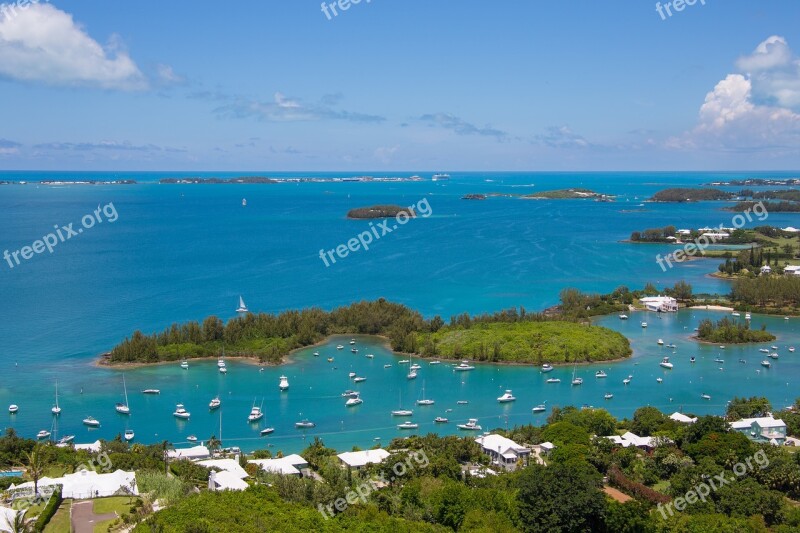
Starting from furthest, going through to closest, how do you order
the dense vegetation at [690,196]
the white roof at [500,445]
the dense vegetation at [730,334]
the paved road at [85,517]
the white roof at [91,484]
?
1. the dense vegetation at [690,196]
2. the dense vegetation at [730,334]
3. the white roof at [500,445]
4. the white roof at [91,484]
5. the paved road at [85,517]

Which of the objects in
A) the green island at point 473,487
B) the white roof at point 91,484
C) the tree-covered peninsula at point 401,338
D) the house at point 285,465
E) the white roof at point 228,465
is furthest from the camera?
the tree-covered peninsula at point 401,338

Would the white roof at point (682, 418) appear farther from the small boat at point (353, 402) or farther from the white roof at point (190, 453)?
the white roof at point (190, 453)

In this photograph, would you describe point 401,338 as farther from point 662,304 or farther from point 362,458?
point 662,304

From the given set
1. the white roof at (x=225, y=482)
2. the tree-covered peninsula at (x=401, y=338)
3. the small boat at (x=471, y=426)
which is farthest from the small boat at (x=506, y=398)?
the white roof at (x=225, y=482)

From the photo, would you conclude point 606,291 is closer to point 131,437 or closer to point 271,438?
point 271,438

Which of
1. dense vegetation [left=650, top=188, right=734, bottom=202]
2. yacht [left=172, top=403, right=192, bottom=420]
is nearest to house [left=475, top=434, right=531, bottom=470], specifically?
yacht [left=172, top=403, right=192, bottom=420]

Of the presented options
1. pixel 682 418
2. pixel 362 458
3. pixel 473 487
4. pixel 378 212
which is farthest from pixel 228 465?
pixel 378 212

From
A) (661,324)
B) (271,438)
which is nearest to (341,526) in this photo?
(271,438)
